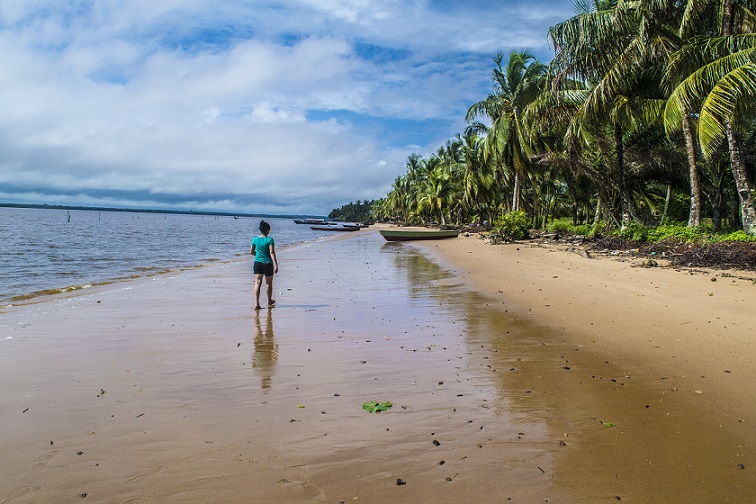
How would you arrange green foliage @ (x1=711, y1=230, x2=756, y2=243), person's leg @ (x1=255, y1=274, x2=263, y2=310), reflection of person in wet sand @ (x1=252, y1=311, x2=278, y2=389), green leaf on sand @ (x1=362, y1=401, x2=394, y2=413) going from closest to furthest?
green leaf on sand @ (x1=362, y1=401, x2=394, y2=413) → reflection of person in wet sand @ (x1=252, y1=311, x2=278, y2=389) → person's leg @ (x1=255, y1=274, x2=263, y2=310) → green foliage @ (x1=711, y1=230, x2=756, y2=243)

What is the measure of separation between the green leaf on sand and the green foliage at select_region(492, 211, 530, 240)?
27.7 m

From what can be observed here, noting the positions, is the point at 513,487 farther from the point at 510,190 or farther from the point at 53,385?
the point at 510,190

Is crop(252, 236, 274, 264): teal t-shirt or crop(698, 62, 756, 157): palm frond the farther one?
crop(698, 62, 756, 157): palm frond

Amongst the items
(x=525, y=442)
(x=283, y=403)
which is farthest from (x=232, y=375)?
(x=525, y=442)

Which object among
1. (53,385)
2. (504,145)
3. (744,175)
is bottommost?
(53,385)

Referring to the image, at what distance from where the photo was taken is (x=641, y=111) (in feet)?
66.4

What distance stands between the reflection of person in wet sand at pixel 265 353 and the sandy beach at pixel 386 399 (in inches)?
1.7

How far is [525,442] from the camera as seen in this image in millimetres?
3732

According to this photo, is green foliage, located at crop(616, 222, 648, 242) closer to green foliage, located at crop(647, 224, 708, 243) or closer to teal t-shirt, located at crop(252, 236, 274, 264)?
green foliage, located at crop(647, 224, 708, 243)

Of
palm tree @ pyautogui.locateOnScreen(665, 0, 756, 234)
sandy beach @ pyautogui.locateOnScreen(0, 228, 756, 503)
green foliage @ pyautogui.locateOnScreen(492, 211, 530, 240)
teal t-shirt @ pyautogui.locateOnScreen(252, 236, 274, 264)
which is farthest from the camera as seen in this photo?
green foliage @ pyautogui.locateOnScreen(492, 211, 530, 240)

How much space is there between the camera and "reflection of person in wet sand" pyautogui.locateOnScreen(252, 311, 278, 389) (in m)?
5.51

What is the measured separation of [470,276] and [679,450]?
454 inches

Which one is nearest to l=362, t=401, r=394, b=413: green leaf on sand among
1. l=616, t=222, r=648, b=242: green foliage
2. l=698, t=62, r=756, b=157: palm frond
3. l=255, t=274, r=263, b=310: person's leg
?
l=255, t=274, r=263, b=310: person's leg

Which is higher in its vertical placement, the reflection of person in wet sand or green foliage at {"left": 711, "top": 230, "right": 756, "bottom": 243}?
green foliage at {"left": 711, "top": 230, "right": 756, "bottom": 243}
